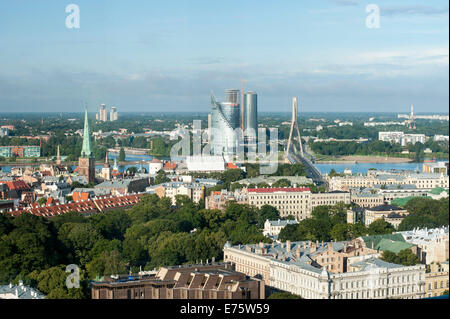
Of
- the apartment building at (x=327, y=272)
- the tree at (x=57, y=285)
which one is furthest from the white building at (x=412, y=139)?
the tree at (x=57, y=285)

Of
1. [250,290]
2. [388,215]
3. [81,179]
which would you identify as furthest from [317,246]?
[81,179]

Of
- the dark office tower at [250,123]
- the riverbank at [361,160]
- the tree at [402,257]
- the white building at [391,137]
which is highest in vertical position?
the dark office tower at [250,123]

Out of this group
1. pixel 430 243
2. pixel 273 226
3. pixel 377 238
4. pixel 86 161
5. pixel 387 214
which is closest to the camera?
pixel 430 243

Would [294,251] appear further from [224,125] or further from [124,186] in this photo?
[224,125]

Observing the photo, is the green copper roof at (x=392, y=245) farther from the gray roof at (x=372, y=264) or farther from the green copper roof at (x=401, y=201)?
the green copper roof at (x=401, y=201)

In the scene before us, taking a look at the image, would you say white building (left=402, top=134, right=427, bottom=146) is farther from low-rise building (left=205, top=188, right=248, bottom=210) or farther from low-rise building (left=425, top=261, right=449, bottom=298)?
low-rise building (left=425, top=261, right=449, bottom=298)

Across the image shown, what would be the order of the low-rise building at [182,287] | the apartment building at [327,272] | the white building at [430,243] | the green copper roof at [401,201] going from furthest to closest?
the green copper roof at [401,201]
the white building at [430,243]
the apartment building at [327,272]
the low-rise building at [182,287]

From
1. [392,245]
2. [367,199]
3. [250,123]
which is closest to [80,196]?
[367,199]

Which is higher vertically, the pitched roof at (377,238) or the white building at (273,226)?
the pitched roof at (377,238)
